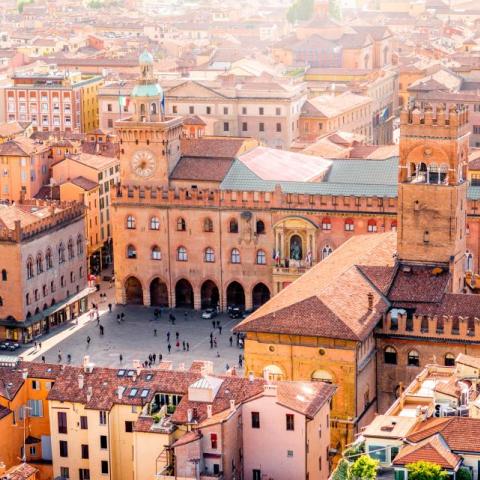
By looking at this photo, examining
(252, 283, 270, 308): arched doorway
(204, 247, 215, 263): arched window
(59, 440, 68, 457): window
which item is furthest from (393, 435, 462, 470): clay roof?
(204, 247, 215, 263): arched window

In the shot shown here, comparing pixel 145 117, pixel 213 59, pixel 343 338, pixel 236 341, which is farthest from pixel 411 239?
pixel 213 59

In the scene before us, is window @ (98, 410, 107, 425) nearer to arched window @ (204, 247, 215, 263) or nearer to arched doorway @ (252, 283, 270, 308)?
arched doorway @ (252, 283, 270, 308)

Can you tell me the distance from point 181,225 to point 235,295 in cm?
655

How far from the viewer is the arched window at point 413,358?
80625 millimetres

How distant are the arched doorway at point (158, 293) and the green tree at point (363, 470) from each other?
54.8 metres

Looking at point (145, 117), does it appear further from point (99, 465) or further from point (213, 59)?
point (213, 59)

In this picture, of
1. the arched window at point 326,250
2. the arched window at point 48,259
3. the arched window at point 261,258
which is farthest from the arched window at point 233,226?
the arched window at point 48,259

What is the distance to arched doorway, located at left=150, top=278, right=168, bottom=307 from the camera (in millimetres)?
114062

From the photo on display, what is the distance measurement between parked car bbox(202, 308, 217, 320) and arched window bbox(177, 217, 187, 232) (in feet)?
20.4

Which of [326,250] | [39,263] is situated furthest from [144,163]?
[326,250]

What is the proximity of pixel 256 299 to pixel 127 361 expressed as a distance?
16680mm

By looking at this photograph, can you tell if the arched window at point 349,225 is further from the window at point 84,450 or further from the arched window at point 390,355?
the window at point 84,450

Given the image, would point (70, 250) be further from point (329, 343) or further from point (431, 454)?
point (431, 454)

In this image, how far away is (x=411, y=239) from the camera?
8669cm
